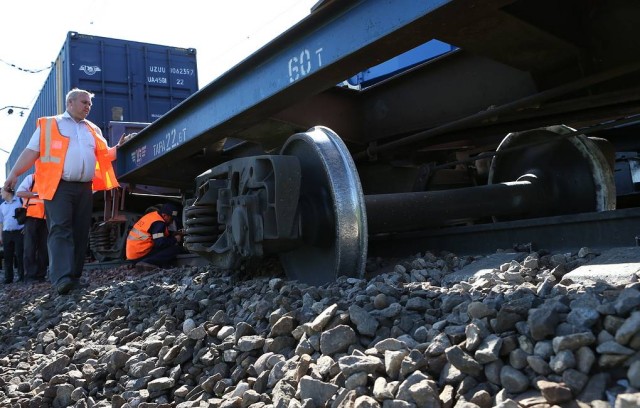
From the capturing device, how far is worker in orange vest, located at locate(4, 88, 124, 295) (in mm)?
4957

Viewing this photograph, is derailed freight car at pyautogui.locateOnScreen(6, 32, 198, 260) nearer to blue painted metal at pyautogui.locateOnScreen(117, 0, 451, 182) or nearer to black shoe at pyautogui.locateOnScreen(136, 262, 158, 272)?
black shoe at pyautogui.locateOnScreen(136, 262, 158, 272)

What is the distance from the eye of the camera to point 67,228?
504 centimetres

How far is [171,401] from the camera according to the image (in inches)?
83.0

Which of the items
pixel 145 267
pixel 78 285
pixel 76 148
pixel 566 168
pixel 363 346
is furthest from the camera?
pixel 145 267

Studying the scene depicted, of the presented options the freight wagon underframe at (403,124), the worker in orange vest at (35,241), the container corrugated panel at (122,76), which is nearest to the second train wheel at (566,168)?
the freight wagon underframe at (403,124)

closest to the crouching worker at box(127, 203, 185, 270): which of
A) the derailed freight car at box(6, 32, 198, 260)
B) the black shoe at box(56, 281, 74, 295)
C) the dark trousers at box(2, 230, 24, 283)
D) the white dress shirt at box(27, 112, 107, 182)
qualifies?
the white dress shirt at box(27, 112, 107, 182)

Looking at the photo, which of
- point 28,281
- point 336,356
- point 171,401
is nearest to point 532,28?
point 336,356

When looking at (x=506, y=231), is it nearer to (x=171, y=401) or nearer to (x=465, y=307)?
(x=465, y=307)

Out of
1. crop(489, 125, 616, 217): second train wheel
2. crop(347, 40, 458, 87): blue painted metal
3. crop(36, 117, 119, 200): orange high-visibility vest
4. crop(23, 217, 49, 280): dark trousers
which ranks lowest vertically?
crop(23, 217, 49, 280): dark trousers

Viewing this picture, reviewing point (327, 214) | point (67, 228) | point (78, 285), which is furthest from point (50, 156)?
point (327, 214)

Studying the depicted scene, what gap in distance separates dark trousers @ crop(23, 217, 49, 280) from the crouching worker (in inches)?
81.2

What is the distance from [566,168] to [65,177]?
4.29 meters

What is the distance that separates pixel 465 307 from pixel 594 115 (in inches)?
104

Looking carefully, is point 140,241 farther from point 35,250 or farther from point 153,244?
point 35,250
